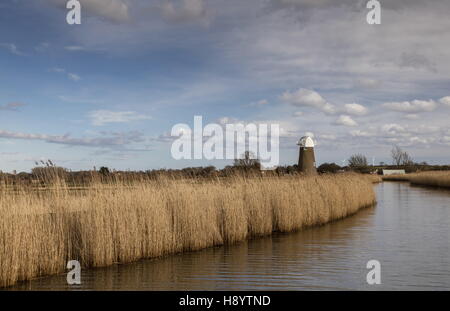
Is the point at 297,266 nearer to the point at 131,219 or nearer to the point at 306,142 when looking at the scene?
the point at 131,219

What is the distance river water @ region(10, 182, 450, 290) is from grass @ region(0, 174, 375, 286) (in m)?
0.35

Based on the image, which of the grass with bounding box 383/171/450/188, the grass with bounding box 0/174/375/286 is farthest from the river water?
the grass with bounding box 383/171/450/188

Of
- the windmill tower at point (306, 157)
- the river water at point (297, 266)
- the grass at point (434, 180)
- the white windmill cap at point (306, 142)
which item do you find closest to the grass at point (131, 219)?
the river water at point (297, 266)

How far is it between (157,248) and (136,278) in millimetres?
1778

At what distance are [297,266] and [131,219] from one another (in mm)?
3413

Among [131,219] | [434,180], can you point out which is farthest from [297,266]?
[434,180]

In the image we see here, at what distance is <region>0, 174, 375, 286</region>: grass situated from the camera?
750 centimetres

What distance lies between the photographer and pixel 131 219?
30.0 feet

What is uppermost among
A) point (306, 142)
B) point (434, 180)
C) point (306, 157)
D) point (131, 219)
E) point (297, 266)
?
point (306, 142)

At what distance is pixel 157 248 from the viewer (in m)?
9.52

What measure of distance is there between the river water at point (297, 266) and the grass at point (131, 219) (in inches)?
13.8

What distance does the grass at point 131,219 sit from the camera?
7500 mm
